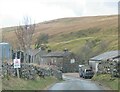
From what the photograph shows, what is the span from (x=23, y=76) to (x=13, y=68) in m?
1.78

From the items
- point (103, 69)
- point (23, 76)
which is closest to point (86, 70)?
point (103, 69)

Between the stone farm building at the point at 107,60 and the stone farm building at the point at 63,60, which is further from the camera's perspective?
the stone farm building at the point at 63,60

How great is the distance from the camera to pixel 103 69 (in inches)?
2146

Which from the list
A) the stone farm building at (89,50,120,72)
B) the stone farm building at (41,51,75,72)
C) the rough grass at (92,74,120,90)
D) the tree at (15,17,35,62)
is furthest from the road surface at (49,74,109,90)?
the stone farm building at (41,51,75,72)

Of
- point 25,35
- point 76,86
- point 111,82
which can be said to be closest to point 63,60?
point 25,35

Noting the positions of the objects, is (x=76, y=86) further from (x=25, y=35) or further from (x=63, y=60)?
(x=63, y=60)

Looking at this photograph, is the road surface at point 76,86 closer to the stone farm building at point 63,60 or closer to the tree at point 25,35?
the tree at point 25,35

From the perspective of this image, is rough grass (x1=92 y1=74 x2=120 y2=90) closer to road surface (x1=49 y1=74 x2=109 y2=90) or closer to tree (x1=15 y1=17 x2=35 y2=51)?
road surface (x1=49 y1=74 x2=109 y2=90)

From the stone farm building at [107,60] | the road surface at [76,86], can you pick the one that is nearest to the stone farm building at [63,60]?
the stone farm building at [107,60]

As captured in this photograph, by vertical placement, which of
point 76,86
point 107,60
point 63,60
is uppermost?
point 107,60

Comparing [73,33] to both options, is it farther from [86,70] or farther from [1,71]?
[1,71]

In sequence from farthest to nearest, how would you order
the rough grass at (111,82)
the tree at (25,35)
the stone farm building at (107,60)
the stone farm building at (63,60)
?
the stone farm building at (63,60)
the tree at (25,35)
the stone farm building at (107,60)
the rough grass at (111,82)

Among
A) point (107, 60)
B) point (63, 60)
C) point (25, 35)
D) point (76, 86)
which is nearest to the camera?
point (76, 86)

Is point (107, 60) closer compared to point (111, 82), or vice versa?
point (111, 82)
